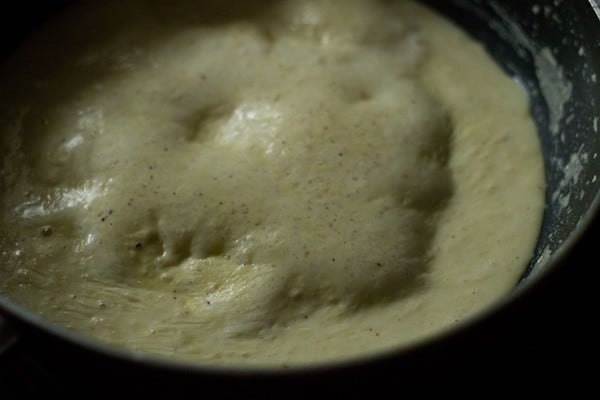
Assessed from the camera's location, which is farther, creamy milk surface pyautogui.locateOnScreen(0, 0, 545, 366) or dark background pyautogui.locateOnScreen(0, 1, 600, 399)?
creamy milk surface pyautogui.locateOnScreen(0, 0, 545, 366)

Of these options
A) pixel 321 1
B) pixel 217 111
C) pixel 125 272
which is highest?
pixel 321 1

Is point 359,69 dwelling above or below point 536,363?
above

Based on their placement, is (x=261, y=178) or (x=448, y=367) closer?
(x=448, y=367)

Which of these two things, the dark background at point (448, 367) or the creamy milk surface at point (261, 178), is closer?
the dark background at point (448, 367)

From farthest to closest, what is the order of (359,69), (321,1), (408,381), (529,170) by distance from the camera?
(321,1) < (359,69) < (529,170) < (408,381)

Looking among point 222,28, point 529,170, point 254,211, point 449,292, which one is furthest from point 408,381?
point 222,28

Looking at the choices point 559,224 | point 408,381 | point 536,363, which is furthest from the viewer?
point 559,224

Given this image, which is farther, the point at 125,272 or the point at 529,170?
the point at 529,170

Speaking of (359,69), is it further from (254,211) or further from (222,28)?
(254,211)
